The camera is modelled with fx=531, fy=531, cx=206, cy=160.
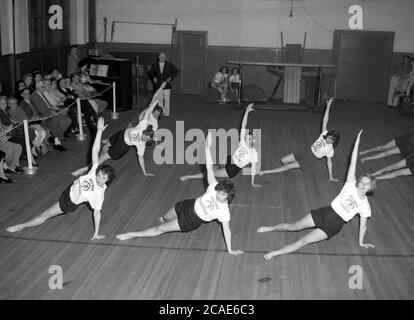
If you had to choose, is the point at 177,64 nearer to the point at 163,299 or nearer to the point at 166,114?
the point at 166,114

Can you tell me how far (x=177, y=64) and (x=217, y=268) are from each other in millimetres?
11146

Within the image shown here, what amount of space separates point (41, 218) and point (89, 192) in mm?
691

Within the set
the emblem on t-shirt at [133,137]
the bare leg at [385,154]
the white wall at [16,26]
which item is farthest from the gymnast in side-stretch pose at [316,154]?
the white wall at [16,26]

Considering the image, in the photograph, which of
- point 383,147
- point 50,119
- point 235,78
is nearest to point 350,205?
point 383,147

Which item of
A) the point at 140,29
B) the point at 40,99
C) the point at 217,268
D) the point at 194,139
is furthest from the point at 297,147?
the point at 140,29

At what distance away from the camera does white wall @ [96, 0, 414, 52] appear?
47.6 feet

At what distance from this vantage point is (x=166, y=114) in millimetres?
12117

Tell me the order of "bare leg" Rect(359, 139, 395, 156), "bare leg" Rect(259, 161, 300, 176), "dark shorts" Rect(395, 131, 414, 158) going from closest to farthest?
"bare leg" Rect(259, 161, 300, 176) → "dark shorts" Rect(395, 131, 414, 158) → "bare leg" Rect(359, 139, 395, 156)

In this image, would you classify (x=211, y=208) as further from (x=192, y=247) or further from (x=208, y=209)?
(x=192, y=247)

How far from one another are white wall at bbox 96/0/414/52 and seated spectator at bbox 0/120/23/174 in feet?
28.3

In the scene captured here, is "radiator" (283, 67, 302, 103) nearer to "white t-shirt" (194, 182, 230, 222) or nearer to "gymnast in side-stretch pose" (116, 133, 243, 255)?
"gymnast in side-stretch pose" (116, 133, 243, 255)

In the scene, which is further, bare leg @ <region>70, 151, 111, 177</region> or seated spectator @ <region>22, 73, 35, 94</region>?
seated spectator @ <region>22, 73, 35, 94</region>

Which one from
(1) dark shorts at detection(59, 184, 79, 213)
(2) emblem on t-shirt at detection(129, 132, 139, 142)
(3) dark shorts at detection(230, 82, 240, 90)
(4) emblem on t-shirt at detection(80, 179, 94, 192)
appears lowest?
(1) dark shorts at detection(59, 184, 79, 213)

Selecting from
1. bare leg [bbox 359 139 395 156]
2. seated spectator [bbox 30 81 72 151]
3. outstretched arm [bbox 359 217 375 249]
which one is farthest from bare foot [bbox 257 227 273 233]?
seated spectator [bbox 30 81 72 151]
